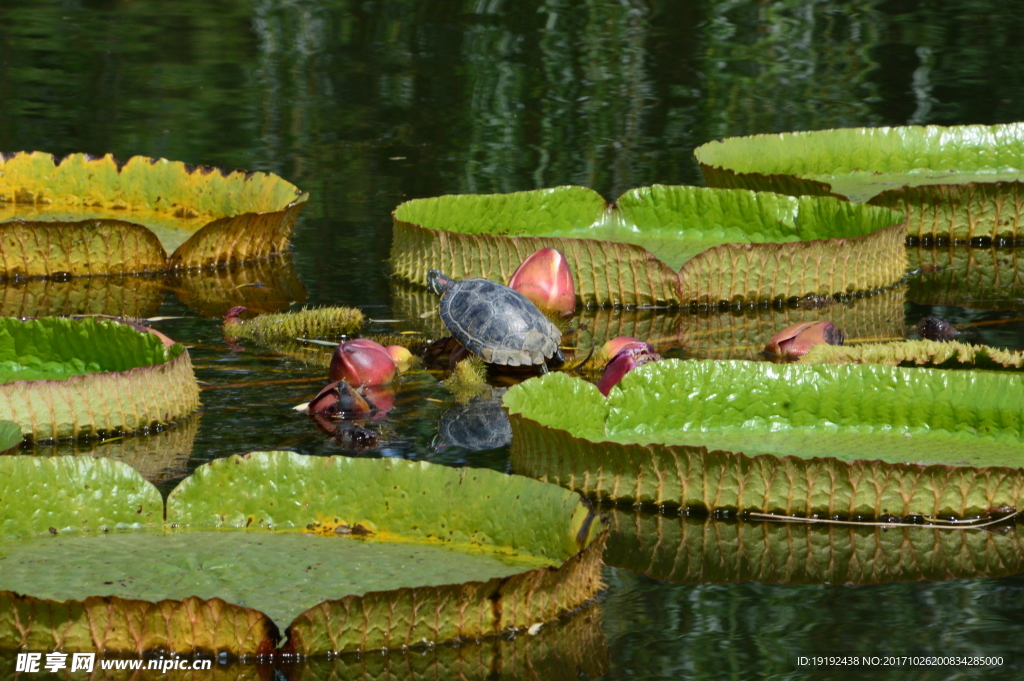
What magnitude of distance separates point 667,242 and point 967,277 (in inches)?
65.0

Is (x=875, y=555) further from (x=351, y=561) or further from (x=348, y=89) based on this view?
(x=348, y=89)

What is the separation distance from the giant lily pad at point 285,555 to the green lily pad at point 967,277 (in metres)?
4.24

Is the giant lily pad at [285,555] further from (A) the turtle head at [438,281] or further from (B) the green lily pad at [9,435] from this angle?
(A) the turtle head at [438,281]

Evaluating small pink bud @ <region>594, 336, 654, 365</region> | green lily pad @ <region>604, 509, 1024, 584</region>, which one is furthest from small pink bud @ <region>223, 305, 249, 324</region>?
green lily pad @ <region>604, 509, 1024, 584</region>

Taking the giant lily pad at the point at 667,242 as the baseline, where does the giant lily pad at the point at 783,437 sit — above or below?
above

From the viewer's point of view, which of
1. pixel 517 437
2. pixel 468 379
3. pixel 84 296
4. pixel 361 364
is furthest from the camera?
pixel 84 296

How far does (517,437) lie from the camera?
4.49 meters

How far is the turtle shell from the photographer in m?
5.82

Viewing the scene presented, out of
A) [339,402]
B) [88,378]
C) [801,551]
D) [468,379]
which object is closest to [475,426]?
[339,402]

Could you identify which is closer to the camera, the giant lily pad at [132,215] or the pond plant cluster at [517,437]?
the pond plant cluster at [517,437]

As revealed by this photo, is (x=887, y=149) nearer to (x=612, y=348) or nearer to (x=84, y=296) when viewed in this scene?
(x=612, y=348)

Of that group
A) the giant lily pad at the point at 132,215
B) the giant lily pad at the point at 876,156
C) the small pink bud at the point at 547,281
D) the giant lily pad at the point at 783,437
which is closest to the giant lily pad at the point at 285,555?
the giant lily pad at the point at 783,437

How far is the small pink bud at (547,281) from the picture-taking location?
22.1 ft

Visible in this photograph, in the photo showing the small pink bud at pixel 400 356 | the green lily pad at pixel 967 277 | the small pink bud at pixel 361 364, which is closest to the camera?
the small pink bud at pixel 361 364
